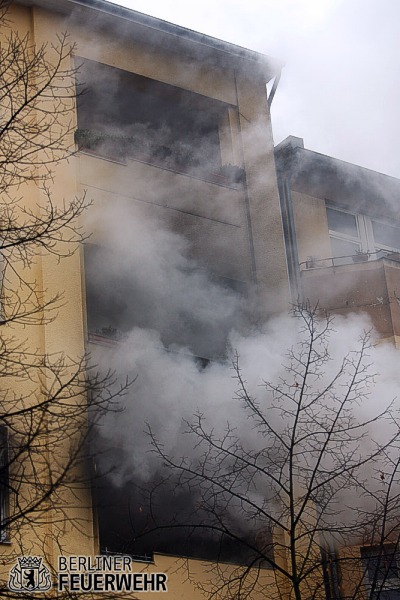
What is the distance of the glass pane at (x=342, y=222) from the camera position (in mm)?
19062

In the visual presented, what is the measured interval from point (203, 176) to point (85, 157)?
1.98 meters

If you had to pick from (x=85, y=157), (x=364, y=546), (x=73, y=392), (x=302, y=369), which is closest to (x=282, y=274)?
(x=302, y=369)

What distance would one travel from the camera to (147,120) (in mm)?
17562

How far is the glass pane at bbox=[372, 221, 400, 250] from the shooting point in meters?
19.6

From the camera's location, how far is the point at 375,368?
54.1ft

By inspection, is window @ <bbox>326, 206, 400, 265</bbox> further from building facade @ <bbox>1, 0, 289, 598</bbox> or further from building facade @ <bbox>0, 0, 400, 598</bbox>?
building facade @ <bbox>1, 0, 289, 598</bbox>

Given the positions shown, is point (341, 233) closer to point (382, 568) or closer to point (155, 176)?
point (155, 176)

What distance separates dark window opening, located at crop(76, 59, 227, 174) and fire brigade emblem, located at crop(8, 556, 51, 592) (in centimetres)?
593

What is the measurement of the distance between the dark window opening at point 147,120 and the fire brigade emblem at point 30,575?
593 centimetres

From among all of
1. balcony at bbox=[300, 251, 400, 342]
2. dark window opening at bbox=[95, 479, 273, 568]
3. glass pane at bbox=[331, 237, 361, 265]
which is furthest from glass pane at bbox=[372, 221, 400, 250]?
dark window opening at bbox=[95, 479, 273, 568]

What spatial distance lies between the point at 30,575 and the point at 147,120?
7.67 meters

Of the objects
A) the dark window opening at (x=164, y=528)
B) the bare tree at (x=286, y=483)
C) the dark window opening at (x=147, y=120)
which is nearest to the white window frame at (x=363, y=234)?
the dark window opening at (x=147, y=120)

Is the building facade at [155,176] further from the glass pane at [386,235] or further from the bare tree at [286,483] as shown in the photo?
the glass pane at [386,235]

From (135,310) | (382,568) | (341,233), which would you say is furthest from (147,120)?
(382,568)
